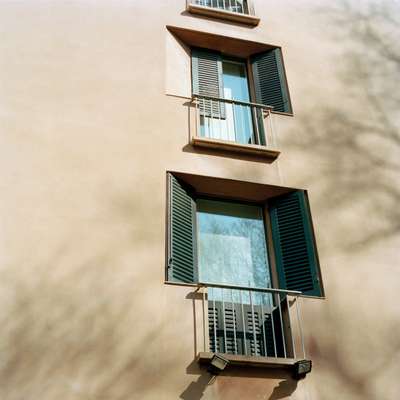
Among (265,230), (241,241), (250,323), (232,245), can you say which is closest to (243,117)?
(265,230)

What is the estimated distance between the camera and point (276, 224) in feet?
26.9

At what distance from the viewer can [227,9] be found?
1091 centimetres

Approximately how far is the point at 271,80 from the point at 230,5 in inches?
89.4

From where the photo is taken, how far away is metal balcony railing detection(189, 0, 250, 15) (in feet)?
35.5

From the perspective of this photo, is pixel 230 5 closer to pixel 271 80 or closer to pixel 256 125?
pixel 271 80

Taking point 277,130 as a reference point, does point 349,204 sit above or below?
below

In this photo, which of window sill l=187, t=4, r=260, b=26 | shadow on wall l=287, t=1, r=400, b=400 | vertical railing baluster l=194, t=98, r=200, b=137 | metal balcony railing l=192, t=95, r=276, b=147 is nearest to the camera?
shadow on wall l=287, t=1, r=400, b=400

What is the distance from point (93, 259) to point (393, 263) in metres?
4.32

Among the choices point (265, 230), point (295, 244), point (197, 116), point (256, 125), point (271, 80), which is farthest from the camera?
point (271, 80)

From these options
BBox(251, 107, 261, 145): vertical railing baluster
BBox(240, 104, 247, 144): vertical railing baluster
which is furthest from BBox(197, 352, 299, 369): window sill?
BBox(240, 104, 247, 144): vertical railing baluster

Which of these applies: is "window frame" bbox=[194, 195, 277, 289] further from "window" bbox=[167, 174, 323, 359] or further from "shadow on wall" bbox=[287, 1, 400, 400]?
"shadow on wall" bbox=[287, 1, 400, 400]

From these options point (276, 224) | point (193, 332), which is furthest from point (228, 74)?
point (193, 332)

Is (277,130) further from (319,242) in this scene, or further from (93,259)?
(93,259)

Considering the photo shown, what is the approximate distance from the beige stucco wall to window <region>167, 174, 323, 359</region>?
0.26 m
